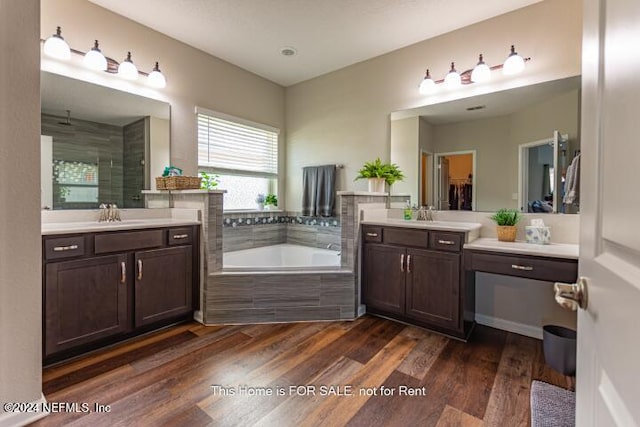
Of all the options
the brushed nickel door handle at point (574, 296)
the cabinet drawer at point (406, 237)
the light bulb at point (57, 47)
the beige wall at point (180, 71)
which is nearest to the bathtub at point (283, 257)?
the cabinet drawer at point (406, 237)

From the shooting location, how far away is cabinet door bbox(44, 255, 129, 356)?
189 centimetres

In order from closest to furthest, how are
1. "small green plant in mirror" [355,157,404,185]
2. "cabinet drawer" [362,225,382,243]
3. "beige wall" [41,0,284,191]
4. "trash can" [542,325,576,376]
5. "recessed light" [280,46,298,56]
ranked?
"trash can" [542,325,576,376] < "beige wall" [41,0,284,191] < "cabinet drawer" [362,225,382,243] < "small green plant in mirror" [355,157,404,185] < "recessed light" [280,46,298,56]

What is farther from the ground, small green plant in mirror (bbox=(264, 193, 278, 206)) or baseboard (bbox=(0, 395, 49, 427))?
small green plant in mirror (bbox=(264, 193, 278, 206))

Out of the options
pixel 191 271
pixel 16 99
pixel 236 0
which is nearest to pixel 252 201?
pixel 191 271

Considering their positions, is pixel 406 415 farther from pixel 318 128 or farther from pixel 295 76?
pixel 295 76

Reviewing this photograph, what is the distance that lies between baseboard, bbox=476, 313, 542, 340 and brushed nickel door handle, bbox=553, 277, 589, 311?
224 cm

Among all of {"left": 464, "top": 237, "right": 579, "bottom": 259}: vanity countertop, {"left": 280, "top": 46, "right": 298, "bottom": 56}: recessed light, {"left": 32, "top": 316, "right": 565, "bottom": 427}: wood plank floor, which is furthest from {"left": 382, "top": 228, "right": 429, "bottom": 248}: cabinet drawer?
{"left": 280, "top": 46, "right": 298, "bottom": 56}: recessed light

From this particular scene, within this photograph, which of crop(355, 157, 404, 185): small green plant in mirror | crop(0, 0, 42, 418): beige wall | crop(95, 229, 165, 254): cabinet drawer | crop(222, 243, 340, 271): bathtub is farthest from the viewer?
crop(222, 243, 340, 271): bathtub

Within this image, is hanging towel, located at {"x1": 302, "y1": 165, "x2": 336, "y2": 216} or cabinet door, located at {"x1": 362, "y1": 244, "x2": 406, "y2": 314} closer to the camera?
cabinet door, located at {"x1": 362, "y1": 244, "x2": 406, "y2": 314}

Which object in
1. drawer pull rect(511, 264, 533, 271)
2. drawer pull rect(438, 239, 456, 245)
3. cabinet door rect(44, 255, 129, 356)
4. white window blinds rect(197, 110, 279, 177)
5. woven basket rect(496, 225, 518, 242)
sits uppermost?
white window blinds rect(197, 110, 279, 177)

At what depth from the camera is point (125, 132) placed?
9.16 ft

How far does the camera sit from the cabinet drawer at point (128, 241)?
2.10 metres

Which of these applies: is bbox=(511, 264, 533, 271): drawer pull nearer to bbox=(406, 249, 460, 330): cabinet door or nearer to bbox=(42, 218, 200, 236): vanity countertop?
bbox=(406, 249, 460, 330): cabinet door

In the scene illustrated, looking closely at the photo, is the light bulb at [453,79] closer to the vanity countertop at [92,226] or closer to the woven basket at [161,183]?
the vanity countertop at [92,226]
